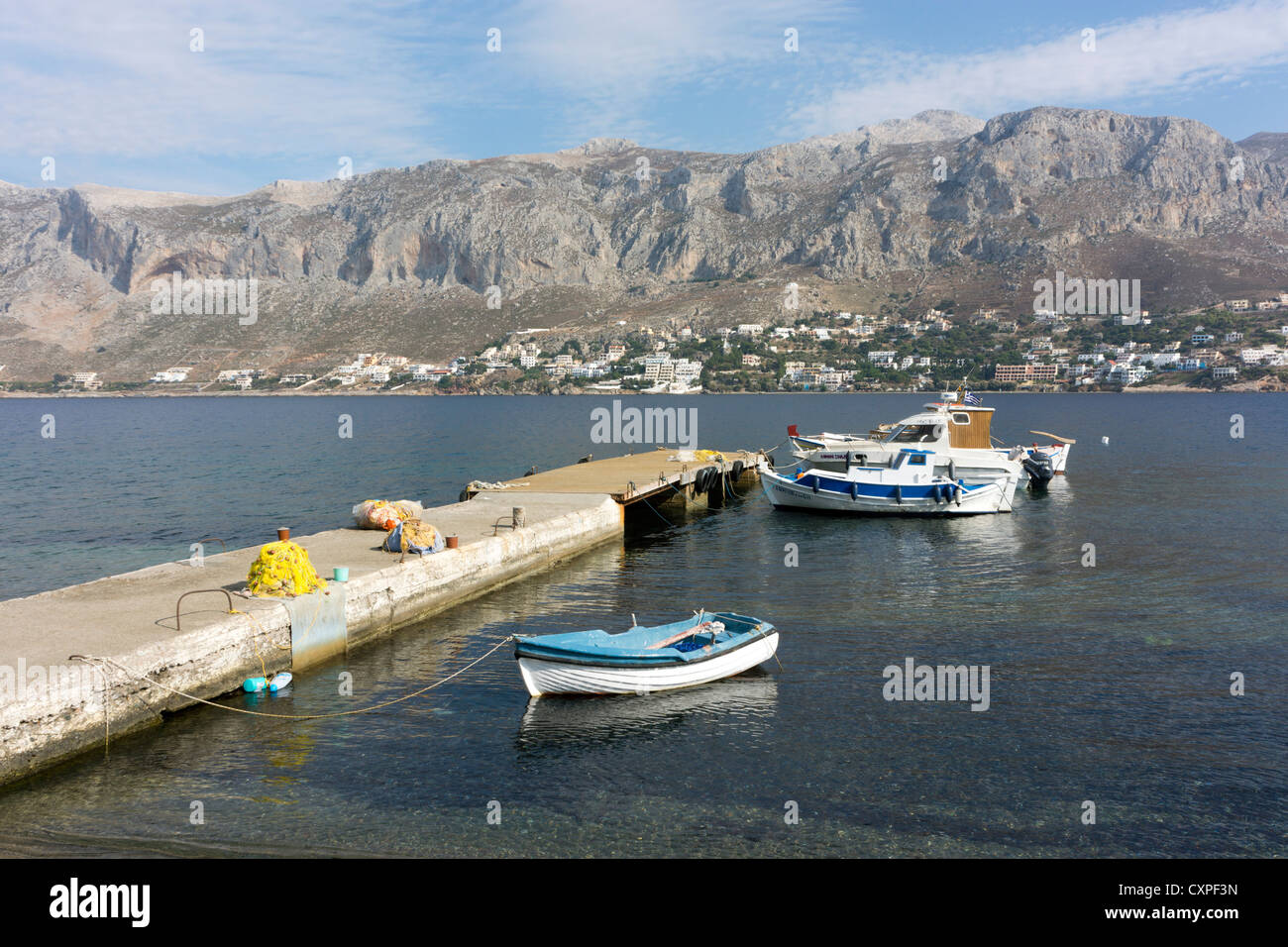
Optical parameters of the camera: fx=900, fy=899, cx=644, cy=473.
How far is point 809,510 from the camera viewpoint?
42.9 metres

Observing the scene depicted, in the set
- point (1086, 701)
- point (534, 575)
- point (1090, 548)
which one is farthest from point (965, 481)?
point (1086, 701)

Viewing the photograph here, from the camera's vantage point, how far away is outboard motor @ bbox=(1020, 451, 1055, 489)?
173 feet

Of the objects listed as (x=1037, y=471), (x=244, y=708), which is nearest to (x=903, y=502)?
(x=1037, y=471)

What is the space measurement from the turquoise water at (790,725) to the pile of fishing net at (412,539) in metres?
1.87

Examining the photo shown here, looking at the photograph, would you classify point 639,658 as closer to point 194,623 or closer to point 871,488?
point 194,623

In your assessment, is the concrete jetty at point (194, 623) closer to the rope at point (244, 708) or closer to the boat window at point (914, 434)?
the rope at point (244, 708)

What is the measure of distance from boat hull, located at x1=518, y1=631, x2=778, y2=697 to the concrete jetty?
5057 millimetres

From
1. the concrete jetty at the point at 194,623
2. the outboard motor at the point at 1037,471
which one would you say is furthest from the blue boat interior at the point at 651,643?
the outboard motor at the point at 1037,471

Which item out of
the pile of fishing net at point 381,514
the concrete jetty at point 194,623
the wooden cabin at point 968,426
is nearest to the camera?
the concrete jetty at point 194,623

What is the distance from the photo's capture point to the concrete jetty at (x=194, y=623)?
1308cm

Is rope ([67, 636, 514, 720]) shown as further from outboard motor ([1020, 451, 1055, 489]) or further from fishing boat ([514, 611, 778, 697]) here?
outboard motor ([1020, 451, 1055, 489])

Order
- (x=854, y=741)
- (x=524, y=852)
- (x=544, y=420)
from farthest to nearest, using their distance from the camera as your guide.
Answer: (x=544, y=420) → (x=854, y=741) → (x=524, y=852)
